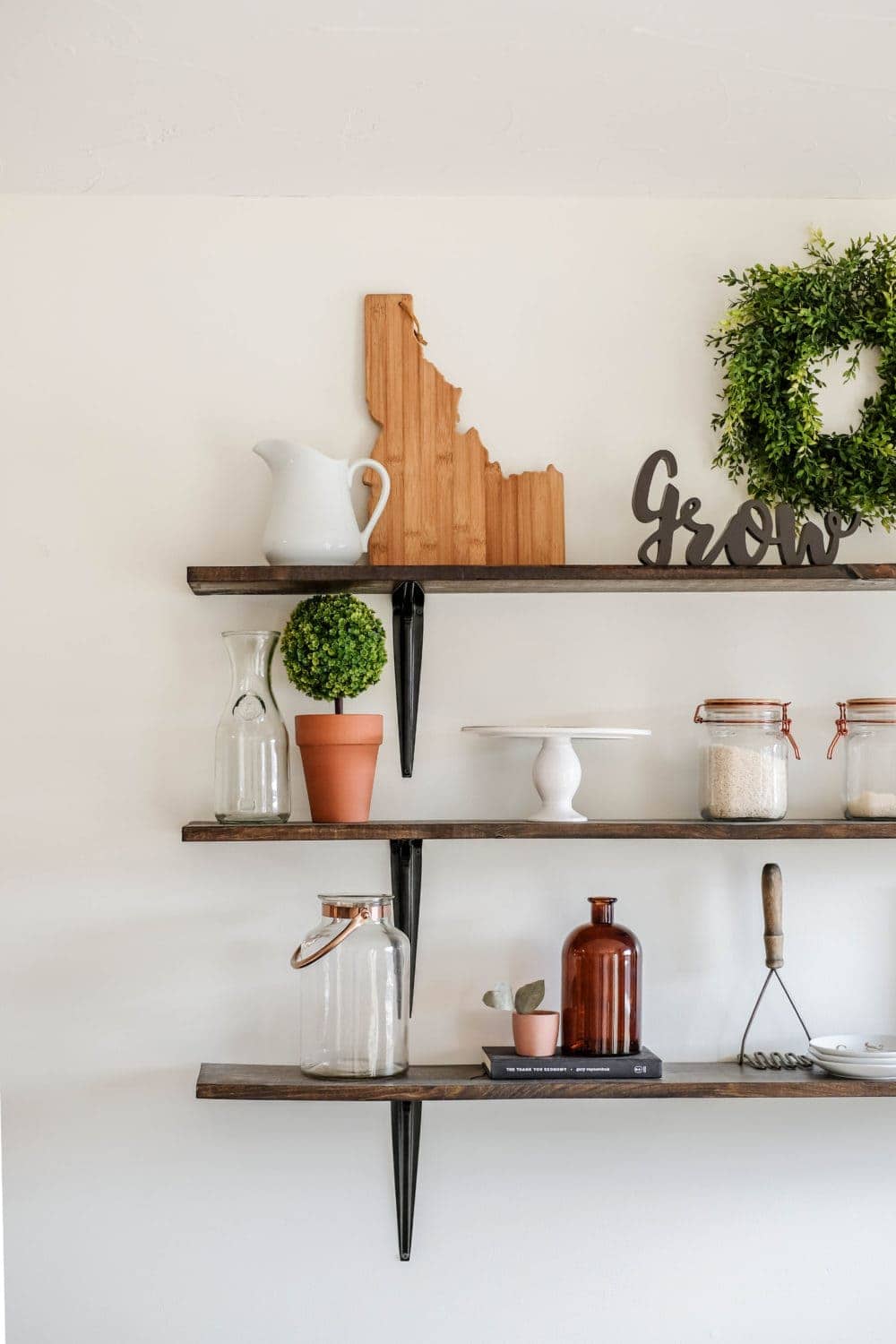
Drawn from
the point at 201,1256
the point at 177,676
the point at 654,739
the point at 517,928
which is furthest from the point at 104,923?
the point at 654,739

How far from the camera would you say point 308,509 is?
5.61 ft

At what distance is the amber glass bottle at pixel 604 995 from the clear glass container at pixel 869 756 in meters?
0.38

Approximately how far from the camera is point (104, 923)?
1.79 m

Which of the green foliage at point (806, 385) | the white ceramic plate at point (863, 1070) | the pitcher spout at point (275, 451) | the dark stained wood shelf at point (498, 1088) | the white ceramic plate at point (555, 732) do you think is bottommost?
the dark stained wood shelf at point (498, 1088)

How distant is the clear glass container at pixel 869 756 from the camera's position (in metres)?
1.74

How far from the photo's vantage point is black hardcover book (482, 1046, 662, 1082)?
1.63 metres

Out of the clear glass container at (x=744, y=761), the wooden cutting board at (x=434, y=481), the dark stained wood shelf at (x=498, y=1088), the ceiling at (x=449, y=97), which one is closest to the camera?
the ceiling at (x=449, y=97)

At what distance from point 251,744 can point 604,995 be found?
0.59 metres

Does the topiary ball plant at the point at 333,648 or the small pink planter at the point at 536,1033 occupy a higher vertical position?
the topiary ball plant at the point at 333,648

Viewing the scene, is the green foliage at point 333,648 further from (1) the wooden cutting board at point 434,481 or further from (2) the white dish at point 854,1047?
(2) the white dish at point 854,1047

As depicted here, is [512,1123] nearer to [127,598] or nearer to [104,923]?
[104,923]

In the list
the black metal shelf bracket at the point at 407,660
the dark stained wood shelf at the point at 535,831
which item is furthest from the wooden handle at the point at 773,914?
the black metal shelf bracket at the point at 407,660

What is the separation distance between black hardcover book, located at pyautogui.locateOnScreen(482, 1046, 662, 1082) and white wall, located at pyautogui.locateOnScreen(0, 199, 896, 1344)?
0.16 m

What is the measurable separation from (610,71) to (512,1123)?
1405 mm
